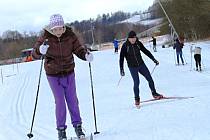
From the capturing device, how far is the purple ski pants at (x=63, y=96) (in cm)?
729

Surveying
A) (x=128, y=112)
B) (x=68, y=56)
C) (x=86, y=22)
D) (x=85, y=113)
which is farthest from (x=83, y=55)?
(x=86, y=22)

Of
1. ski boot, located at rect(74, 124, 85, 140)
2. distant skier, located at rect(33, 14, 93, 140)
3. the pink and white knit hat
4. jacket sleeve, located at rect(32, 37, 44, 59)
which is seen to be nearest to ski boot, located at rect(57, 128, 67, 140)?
distant skier, located at rect(33, 14, 93, 140)

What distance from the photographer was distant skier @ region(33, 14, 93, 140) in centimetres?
706

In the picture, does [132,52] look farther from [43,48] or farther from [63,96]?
[43,48]

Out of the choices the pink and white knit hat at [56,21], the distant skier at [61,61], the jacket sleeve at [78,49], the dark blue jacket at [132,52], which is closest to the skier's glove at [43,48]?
the distant skier at [61,61]

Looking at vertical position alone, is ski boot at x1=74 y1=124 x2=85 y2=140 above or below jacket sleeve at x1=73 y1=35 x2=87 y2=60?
below

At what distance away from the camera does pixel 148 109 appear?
1062cm

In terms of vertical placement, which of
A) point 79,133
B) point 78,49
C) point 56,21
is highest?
point 56,21

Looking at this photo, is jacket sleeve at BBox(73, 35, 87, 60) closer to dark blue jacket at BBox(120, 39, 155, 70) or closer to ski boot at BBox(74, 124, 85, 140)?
ski boot at BBox(74, 124, 85, 140)

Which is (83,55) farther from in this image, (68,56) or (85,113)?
(85,113)

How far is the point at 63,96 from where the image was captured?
24.0 feet

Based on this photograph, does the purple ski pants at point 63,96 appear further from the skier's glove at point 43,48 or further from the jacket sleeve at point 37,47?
the skier's glove at point 43,48

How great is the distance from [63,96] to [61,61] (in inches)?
21.9

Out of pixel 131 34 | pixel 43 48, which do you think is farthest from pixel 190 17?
pixel 43 48
